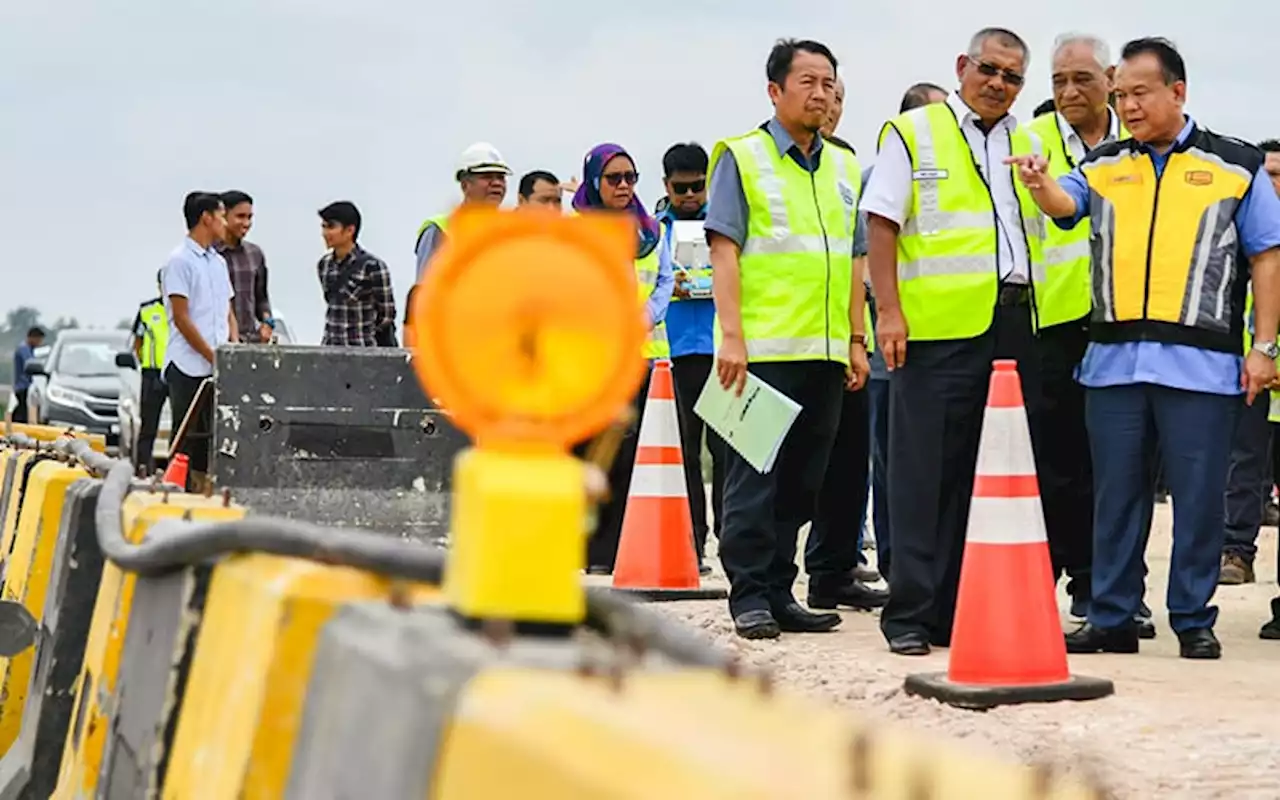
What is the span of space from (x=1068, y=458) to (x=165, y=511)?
19.1ft

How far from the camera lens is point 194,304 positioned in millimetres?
14148

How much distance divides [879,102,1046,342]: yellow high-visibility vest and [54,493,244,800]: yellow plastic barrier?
13.2 ft

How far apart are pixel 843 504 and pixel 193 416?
14.5ft

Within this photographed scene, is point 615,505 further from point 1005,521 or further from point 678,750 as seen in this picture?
point 678,750

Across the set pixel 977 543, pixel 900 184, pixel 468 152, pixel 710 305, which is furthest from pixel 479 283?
pixel 468 152

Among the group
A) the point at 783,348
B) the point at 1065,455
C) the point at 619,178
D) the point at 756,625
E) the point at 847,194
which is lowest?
the point at 756,625

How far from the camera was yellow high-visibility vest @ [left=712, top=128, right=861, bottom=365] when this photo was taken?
8.41m

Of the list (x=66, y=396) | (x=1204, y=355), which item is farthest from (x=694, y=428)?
(x=66, y=396)

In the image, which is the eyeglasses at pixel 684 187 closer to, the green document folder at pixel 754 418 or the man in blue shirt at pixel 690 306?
the man in blue shirt at pixel 690 306

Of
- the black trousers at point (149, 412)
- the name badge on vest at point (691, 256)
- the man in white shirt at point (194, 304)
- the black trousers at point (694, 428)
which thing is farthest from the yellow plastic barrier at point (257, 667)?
the black trousers at point (149, 412)

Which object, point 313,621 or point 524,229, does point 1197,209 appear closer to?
point 313,621

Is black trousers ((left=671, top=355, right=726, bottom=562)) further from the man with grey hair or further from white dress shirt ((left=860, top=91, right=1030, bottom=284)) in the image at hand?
white dress shirt ((left=860, top=91, right=1030, bottom=284))

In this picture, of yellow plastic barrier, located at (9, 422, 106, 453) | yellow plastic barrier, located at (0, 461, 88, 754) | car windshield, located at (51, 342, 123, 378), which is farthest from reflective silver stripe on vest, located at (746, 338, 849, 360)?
car windshield, located at (51, 342, 123, 378)

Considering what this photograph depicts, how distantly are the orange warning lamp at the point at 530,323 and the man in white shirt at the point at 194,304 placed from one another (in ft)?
40.1
